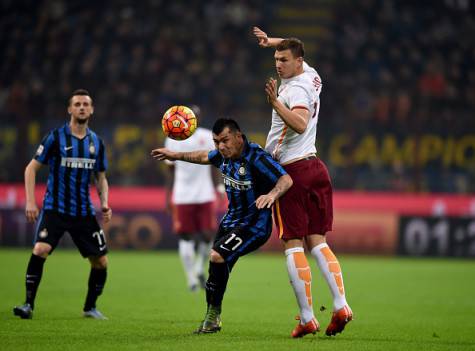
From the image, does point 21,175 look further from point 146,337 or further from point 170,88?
point 146,337

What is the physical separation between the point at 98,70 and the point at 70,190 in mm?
13273

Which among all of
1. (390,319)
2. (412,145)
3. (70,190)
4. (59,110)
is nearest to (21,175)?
(59,110)

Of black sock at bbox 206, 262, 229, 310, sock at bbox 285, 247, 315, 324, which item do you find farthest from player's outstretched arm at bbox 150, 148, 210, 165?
sock at bbox 285, 247, 315, 324

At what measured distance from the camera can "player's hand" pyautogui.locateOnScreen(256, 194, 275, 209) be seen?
683cm

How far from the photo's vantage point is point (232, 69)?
2250 centimetres

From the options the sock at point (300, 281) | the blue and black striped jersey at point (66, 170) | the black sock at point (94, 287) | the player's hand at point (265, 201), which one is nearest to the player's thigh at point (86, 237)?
the blue and black striped jersey at point (66, 170)

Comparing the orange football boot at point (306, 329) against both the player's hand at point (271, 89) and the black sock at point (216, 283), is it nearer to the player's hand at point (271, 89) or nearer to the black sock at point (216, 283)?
the black sock at point (216, 283)

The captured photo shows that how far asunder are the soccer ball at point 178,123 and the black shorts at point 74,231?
1.76 meters

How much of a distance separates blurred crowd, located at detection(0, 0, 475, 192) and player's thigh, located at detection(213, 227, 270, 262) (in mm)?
10546

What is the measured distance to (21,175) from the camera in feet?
58.6

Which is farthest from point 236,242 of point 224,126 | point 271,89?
point 271,89

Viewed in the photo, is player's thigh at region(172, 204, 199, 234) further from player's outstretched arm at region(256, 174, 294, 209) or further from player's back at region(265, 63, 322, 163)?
player's outstretched arm at region(256, 174, 294, 209)

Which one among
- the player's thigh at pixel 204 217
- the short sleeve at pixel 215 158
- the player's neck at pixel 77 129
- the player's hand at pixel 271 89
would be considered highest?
the player's hand at pixel 271 89

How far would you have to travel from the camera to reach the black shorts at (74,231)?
859 centimetres
